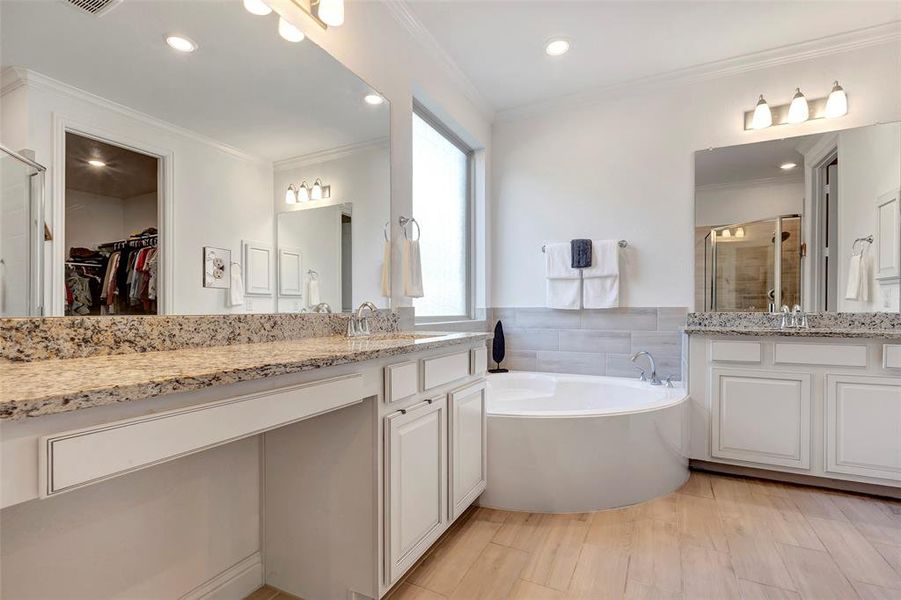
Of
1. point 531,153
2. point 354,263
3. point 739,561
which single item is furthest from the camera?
point 531,153

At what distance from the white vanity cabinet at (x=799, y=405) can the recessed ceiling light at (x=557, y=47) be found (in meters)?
1.88

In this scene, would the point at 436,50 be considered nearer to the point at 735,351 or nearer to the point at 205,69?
the point at 205,69

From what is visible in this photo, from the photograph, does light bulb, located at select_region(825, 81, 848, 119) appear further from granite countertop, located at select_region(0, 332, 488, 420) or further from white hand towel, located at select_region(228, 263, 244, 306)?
white hand towel, located at select_region(228, 263, 244, 306)

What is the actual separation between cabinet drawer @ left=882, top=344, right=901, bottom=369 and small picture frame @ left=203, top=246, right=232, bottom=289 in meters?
3.00

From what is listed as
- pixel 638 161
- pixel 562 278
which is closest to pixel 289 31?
pixel 562 278

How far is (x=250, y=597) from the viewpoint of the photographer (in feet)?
4.90

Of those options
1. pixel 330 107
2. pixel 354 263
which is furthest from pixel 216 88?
pixel 354 263

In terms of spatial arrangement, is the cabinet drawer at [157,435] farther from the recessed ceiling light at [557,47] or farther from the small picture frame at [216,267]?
the recessed ceiling light at [557,47]

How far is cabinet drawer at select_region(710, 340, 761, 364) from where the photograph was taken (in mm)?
2428

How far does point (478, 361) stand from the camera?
203cm

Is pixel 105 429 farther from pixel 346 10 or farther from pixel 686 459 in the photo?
pixel 686 459

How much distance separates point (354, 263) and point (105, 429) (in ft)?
4.54

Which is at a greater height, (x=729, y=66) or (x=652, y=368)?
(x=729, y=66)

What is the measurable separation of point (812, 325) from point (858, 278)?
342 mm
